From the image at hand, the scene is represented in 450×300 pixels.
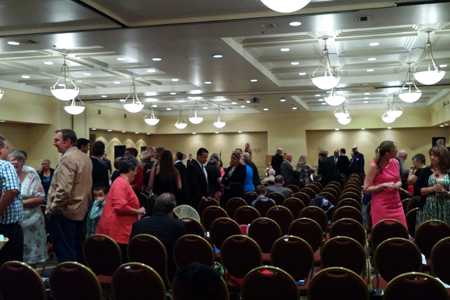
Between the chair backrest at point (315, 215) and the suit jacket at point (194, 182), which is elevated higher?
the suit jacket at point (194, 182)

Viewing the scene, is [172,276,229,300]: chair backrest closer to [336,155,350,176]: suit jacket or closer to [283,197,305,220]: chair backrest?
[283,197,305,220]: chair backrest

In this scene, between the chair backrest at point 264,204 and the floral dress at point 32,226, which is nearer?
the floral dress at point 32,226

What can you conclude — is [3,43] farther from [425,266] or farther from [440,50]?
[440,50]

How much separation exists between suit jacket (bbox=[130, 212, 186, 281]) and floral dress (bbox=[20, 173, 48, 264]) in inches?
63.4

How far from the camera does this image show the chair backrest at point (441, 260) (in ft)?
12.7

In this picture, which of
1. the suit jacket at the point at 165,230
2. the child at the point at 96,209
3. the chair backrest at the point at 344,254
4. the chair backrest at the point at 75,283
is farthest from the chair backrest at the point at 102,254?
the chair backrest at the point at 344,254

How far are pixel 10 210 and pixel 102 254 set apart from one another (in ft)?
3.29

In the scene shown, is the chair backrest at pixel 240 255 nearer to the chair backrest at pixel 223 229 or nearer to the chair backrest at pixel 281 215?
the chair backrest at pixel 223 229

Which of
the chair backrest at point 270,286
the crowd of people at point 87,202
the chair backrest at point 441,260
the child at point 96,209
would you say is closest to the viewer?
the chair backrest at point 270,286

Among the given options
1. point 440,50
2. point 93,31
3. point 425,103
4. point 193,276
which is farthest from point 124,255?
point 425,103

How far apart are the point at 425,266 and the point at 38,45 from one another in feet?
23.2

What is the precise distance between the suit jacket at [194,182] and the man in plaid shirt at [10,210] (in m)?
3.44

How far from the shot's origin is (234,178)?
8.20 meters

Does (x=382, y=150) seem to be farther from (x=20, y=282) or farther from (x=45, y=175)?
(x=45, y=175)
